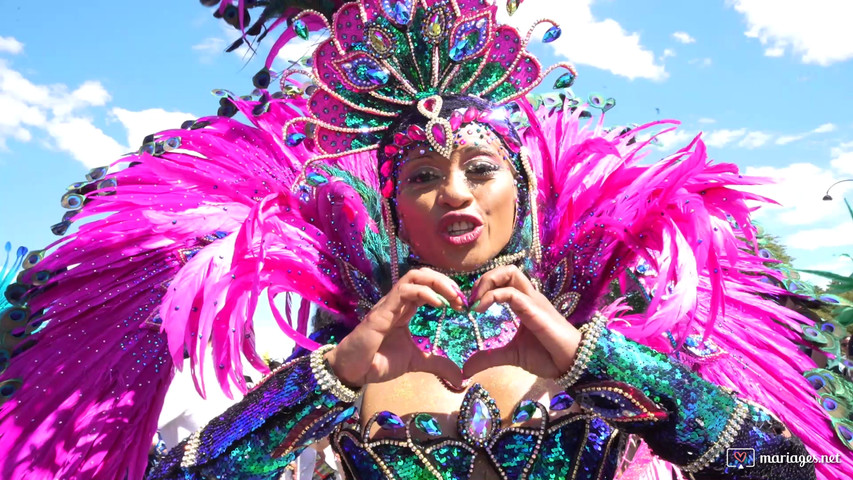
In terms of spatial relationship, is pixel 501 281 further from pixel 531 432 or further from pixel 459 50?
pixel 459 50

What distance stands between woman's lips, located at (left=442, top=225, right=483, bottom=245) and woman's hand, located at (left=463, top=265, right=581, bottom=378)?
15.6 inches

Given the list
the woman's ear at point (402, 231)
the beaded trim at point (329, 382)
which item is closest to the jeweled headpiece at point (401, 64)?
the woman's ear at point (402, 231)

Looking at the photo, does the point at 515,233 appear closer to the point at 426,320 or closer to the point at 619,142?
the point at 426,320

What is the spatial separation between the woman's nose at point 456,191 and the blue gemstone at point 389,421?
59 cm

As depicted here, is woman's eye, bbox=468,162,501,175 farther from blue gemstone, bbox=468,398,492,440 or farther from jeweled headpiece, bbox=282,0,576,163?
blue gemstone, bbox=468,398,492,440

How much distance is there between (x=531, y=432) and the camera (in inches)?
79.4

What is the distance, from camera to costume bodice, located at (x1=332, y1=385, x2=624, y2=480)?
1998 millimetres

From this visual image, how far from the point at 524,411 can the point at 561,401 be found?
101 mm

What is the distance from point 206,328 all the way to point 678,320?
4.08ft

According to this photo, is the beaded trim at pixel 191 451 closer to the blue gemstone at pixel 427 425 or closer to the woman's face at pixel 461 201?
the blue gemstone at pixel 427 425

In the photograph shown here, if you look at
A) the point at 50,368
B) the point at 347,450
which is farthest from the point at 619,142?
the point at 50,368

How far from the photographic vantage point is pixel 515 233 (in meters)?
2.25

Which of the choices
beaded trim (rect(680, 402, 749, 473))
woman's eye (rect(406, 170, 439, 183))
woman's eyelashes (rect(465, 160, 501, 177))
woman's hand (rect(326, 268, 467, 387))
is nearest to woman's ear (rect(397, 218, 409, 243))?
woman's eye (rect(406, 170, 439, 183))

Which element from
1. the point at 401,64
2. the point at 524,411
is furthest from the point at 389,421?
the point at 401,64
